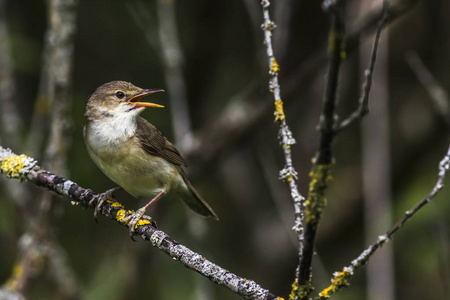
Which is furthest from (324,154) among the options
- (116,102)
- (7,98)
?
(7,98)

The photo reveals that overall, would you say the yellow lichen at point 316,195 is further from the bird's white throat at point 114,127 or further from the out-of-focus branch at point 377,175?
the out-of-focus branch at point 377,175

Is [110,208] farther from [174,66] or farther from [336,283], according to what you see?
[174,66]

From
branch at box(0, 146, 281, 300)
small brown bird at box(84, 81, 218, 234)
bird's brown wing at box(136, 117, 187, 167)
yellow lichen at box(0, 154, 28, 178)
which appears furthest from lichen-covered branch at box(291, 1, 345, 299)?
bird's brown wing at box(136, 117, 187, 167)

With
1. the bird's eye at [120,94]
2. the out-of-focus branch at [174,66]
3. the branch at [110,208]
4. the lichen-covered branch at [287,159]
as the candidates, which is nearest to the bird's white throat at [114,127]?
the bird's eye at [120,94]

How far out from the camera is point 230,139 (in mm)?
5375

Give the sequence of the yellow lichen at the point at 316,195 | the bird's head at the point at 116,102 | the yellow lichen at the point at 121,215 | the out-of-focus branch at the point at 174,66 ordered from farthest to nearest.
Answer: the out-of-focus branch at the point at 174,66 < the bird's head at the point at 116,102 < the yellow lichen at the point at 121,215 < the yellow lichen at the point at 316,195

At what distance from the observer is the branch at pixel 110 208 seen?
211 centimetres

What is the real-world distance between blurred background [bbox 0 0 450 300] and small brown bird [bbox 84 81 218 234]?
0.75 meters

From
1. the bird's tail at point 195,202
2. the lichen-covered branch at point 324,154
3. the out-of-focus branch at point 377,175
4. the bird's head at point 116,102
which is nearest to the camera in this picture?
the lichen-covered branch at point 324,154

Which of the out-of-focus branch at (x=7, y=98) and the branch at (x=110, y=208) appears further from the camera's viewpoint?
the out-of-focus branch at (x=7, y=98)

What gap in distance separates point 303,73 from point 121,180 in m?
2.20

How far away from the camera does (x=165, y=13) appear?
5.25m

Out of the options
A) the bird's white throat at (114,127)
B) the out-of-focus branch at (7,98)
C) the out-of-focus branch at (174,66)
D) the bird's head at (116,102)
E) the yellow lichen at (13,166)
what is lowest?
the yellow lichen at (13,166)

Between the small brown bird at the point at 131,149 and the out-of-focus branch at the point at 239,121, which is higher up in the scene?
the out-of-focus branch at the point at 239,121
